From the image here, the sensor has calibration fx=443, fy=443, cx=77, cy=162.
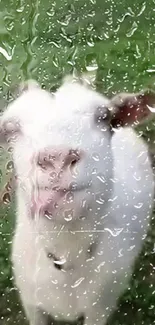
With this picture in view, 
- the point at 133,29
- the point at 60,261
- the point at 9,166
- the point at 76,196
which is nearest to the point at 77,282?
the point at 60,261

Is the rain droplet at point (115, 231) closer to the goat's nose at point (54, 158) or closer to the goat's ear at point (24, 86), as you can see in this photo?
the goat's nose at point (54, 158)

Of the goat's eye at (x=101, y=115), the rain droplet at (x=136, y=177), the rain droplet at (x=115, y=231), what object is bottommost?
the rain droplet at (x=115, y=231)

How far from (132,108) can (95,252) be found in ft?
0.96

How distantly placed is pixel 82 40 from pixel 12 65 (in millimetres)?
153

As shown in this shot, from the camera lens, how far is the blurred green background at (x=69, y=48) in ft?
2.90

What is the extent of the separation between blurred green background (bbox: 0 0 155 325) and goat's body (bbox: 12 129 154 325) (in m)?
0.04

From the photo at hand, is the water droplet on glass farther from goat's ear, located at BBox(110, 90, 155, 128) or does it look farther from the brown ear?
goat's ear, located at BBox(110, 90, 155, 128)

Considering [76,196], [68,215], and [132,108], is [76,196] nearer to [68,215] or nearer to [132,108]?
[68,215]

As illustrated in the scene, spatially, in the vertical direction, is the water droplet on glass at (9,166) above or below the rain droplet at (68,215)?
above

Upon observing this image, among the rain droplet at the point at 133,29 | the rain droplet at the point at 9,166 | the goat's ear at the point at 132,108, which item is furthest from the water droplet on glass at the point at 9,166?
the rain droplet at the point at 133,29

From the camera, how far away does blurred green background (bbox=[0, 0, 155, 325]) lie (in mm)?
884

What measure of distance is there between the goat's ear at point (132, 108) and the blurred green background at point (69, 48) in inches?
0.6

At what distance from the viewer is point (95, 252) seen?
854mm

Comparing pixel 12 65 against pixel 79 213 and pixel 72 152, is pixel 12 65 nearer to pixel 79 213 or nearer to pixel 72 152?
pixel 72 152
